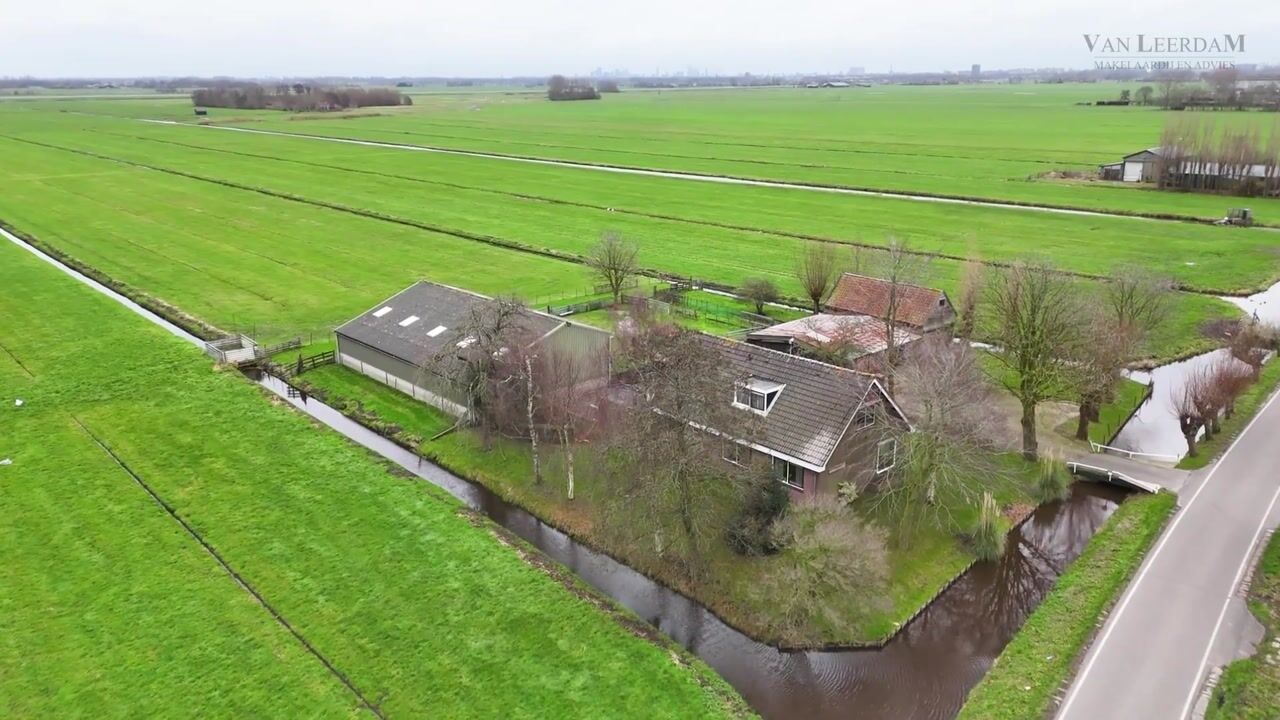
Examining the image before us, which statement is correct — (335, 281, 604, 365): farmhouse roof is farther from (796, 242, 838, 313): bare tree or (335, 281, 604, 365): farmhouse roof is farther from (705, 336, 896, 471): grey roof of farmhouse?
(796, 242, 838, 313): bare tree

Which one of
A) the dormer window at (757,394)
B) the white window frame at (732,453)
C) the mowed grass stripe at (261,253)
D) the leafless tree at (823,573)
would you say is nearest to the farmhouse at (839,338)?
the dormer window at (757,394)

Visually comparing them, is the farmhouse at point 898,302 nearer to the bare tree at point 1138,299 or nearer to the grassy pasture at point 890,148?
the bare tree at point 1138,299

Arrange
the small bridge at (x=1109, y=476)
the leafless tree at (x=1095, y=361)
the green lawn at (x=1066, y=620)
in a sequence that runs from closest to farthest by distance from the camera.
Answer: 1. the green lawn at (x=1066, y=620)
2. the small bridge at (x=1109, y=476)
3. the leafless tree at (x=1095, y=361)

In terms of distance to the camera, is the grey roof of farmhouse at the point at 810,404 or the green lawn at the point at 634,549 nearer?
the green lawn at the point at 634,549

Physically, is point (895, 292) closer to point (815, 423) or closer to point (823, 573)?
point (815, 423)

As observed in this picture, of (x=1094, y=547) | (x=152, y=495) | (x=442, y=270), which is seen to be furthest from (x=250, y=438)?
(x=1094, y=547)

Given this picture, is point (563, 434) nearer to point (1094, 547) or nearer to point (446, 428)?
point (446, 428)

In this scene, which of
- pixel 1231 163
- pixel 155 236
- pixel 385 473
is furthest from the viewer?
pixel 1231 163
